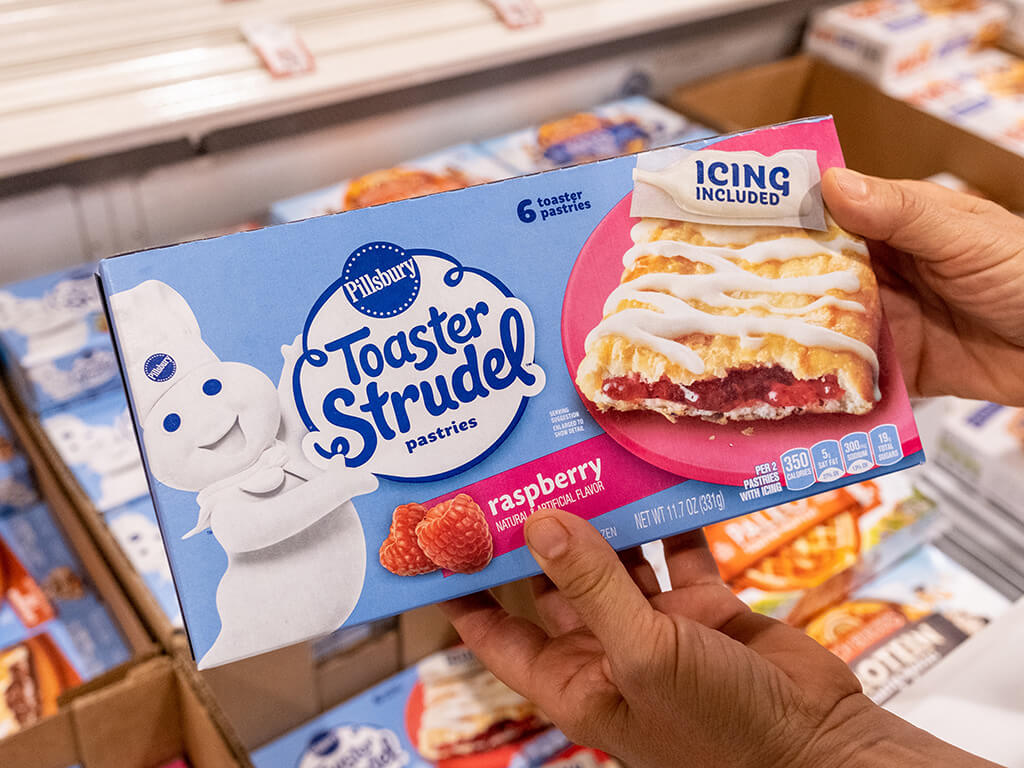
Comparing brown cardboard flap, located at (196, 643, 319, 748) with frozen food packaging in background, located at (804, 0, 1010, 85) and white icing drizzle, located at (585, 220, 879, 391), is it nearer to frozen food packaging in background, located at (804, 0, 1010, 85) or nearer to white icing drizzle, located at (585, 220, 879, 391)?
white icing drizzle, located at (585, 220, 879, 391)

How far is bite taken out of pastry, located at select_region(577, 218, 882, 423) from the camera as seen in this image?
0.94 metres

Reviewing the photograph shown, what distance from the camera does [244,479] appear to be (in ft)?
2.75

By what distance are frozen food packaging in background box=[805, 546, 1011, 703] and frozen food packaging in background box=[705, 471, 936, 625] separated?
1.1 inches

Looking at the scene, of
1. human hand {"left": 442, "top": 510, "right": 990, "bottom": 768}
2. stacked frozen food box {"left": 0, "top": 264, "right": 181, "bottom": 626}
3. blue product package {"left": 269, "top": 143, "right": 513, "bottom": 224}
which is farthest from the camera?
blue product package {"left": 269, "top": 143, "right": 513, "bottom": 224}

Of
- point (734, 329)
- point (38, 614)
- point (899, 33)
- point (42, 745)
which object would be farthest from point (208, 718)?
point (899, 33)

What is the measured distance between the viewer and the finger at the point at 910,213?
100 cm

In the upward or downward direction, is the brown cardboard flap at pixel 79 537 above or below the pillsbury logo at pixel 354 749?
above

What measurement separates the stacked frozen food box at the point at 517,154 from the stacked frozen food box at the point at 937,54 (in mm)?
571

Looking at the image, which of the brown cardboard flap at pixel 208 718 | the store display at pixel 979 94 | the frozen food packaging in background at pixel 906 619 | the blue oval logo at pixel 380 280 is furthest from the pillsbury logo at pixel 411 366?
the store display at pixel 979 94

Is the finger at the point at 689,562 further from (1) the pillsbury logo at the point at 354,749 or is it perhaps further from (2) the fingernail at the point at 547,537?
(1) the pillsbury logo at the point at 354,749

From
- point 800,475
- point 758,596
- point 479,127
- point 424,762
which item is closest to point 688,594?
point 800,475

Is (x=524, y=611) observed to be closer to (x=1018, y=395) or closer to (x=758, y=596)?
(x=758, y=596)

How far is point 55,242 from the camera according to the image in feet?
5.15

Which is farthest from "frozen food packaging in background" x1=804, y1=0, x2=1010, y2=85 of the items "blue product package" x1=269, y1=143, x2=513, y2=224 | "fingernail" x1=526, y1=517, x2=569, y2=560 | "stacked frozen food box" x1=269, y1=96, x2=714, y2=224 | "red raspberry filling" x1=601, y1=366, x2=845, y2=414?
"fingernail" x1=526, y1=517, x2=569, y2=560
